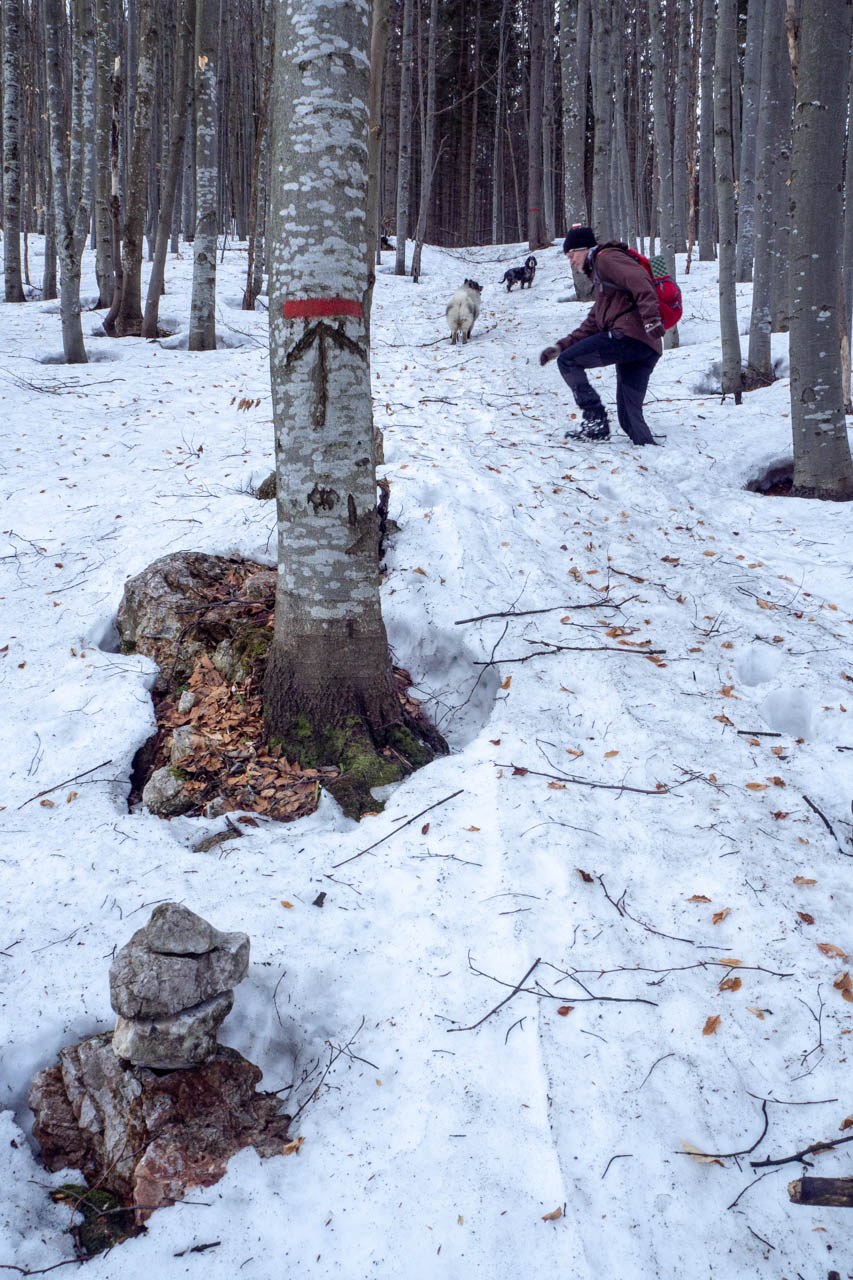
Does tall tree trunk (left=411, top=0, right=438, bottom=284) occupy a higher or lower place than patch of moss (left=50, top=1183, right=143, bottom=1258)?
higher

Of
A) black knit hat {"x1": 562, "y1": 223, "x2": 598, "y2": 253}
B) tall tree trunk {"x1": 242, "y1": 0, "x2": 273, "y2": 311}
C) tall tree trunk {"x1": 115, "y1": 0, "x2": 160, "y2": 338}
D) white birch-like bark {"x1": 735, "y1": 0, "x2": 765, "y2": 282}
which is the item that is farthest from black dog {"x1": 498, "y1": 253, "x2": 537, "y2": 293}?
black knit hat {"x1": 562, "y1": 223, "x2": 598, "y2": 253}

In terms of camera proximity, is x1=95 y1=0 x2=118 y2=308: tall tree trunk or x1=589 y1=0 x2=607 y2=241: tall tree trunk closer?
x1=95 y1=0 x2=118 y2=308: tall tree trunk

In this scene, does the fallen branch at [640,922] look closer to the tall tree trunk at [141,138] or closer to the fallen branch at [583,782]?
the fallen branch at [583,782]

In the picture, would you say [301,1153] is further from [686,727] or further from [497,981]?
[686,727]

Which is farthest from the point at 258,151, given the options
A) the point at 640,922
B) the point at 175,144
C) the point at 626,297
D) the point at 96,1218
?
the point at 96,1218

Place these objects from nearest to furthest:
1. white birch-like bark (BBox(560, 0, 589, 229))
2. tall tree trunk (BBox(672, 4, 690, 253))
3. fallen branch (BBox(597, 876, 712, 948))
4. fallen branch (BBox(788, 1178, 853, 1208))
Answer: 1. fallen branch (BBox(788, 1178, 853, 1208))
2. fallen branch (BBox(597, 876, 712, 948))
3. tall tree trunk (BBox(672, 4, 690, 253))
4. white birch-like bark (BBox(560, 0, 589, 229))

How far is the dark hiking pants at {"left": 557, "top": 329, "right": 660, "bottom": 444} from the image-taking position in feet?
22.5

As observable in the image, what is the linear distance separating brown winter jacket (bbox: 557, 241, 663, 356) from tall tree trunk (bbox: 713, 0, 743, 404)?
1864 mm

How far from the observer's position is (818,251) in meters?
5.79

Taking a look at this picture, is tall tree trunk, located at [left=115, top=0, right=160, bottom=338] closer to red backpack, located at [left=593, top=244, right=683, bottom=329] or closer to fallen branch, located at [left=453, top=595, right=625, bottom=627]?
red backpack, located at [left=593, top=244, right=683, bottom=329]

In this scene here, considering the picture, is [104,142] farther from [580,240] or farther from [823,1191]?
[823,1191]

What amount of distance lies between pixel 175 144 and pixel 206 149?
77.9 inches

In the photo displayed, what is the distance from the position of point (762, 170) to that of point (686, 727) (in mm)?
9704

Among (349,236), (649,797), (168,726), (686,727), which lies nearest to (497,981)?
(649,797)
